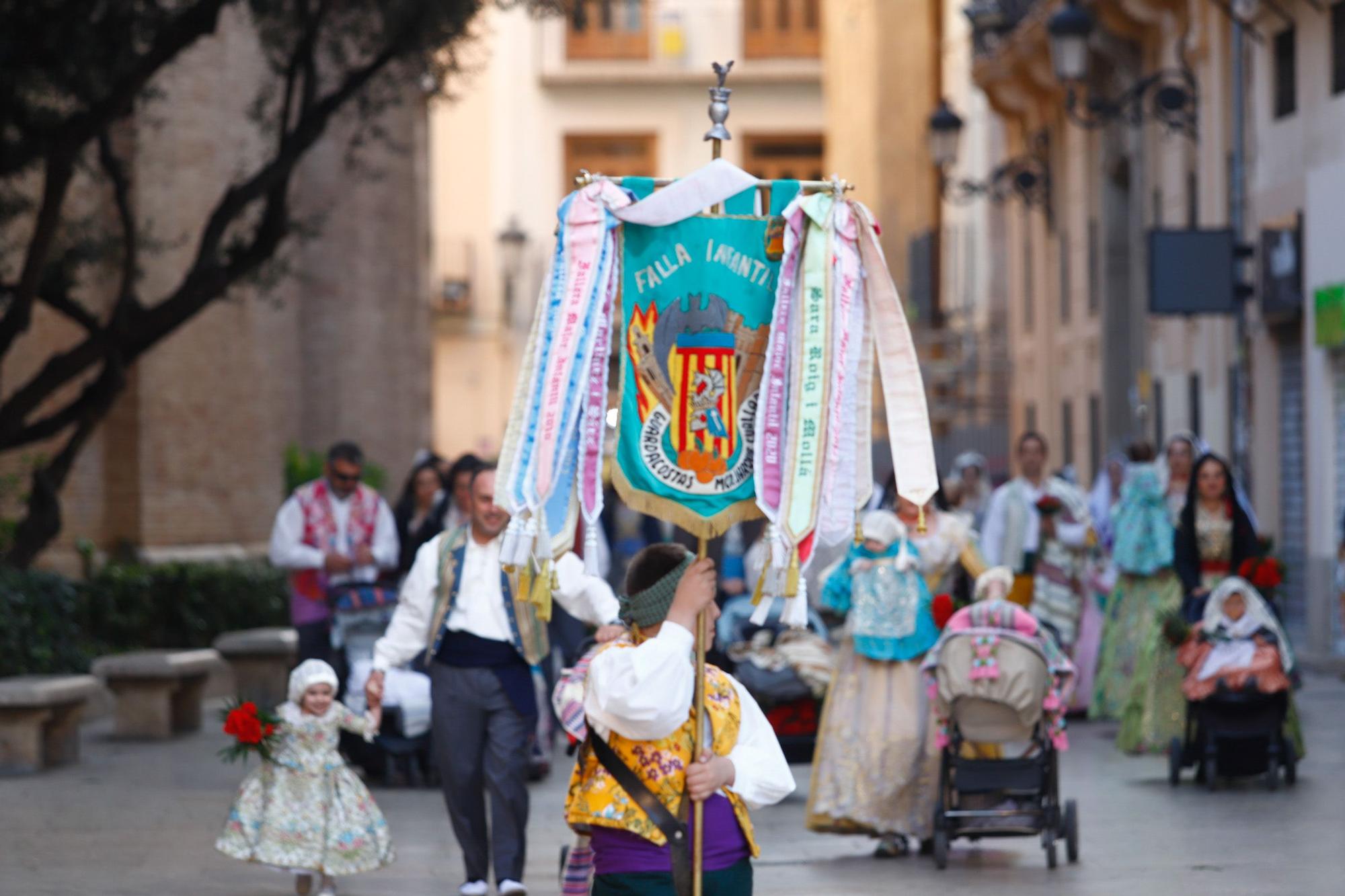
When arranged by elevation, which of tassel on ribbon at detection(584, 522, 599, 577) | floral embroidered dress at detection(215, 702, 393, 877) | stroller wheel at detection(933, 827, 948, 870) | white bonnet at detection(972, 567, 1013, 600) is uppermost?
tassel on ribbon at detection(584, 522, 599, 577)

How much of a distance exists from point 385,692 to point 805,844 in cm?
322

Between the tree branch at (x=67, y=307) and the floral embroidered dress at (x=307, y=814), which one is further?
the tree branch at (x=67, y=307)

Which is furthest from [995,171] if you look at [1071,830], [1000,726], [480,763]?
[480,763]

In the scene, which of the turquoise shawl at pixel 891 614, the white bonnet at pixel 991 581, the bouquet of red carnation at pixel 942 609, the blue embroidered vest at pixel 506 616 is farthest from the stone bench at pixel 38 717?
the white bonnet at pixel 991 581

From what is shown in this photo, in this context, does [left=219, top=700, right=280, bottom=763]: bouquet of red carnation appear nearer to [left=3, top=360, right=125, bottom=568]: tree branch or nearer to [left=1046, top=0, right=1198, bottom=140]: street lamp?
[left=3, top=360, right=125, bottom=568]: tree branch

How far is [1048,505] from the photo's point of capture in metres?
16.9

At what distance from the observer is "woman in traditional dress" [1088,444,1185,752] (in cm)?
1484

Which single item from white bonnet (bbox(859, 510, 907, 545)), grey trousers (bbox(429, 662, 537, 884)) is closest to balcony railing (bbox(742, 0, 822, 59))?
white bonnet (bbox(859, 510, 907, 545))

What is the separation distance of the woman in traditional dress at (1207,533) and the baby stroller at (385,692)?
4.54 meters

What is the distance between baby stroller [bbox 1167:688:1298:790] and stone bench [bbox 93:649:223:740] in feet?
24.2

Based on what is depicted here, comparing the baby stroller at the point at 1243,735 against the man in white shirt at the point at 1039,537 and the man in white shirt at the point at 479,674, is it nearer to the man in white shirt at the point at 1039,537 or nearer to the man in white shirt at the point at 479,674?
the man in white shirt at the point at 1039,537

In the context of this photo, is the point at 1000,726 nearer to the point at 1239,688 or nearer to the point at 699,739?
the point at 1239,688

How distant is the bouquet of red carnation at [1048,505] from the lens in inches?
666

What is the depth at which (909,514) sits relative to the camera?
1193 centimetres
